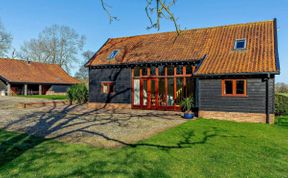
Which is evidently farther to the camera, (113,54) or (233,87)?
(113,54)

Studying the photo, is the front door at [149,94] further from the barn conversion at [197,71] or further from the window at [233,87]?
the window at [233,87]

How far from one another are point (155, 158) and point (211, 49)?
11570 millimetres

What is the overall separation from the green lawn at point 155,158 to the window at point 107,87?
404 inches

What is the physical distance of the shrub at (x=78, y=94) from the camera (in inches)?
884

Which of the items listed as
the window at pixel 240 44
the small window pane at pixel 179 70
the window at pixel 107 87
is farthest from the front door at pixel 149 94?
the window at pixel 240 44

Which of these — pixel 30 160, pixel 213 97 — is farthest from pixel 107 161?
pixel 213 97

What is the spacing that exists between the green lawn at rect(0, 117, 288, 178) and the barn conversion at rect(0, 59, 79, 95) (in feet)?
94.1

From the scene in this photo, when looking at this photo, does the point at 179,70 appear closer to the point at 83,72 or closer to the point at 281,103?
the point at 281,103

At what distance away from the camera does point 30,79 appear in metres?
35.1

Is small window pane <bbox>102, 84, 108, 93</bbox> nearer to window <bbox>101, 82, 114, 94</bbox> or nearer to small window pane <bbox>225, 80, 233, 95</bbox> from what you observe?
window <bbox>101, 82, 114, 94</bbox>

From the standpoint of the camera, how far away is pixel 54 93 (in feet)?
127

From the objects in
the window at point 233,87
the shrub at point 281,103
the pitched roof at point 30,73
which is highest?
the pitched roof at point 30,73

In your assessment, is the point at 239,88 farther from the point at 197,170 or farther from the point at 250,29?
the point at 197,170

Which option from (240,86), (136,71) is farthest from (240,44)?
(136,71)
